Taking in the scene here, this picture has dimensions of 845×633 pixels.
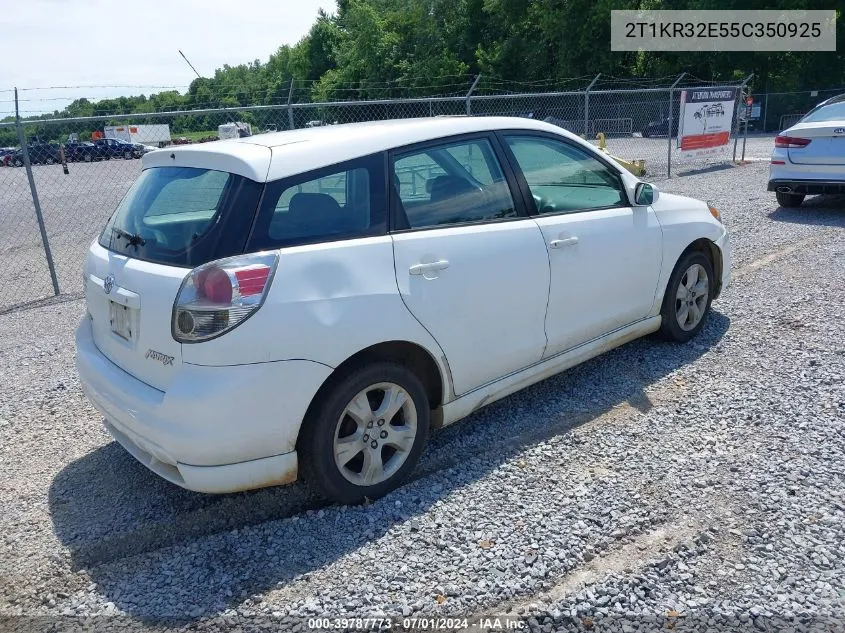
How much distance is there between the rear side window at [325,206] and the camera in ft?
9.91

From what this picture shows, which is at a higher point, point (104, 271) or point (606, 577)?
point (104, 271)

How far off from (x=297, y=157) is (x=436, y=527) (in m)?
1.81

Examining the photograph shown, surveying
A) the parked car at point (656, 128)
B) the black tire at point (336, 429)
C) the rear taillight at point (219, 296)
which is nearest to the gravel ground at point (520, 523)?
the black tire at point (336, 429)

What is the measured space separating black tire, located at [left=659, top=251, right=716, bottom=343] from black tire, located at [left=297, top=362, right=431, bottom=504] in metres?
2.34

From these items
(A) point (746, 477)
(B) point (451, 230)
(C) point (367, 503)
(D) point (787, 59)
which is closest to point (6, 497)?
(C) point (367, 503)

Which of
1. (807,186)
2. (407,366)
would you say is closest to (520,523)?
(407,366)

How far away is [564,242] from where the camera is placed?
396 cm

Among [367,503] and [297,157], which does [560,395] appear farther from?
[297,157]

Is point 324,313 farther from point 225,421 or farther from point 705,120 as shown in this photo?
point 705,120

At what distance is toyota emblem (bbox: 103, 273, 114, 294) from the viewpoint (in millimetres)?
3281

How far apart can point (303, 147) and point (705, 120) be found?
1419 cm

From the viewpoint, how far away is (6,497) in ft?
11.8

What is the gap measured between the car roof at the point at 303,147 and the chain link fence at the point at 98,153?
4560 mm

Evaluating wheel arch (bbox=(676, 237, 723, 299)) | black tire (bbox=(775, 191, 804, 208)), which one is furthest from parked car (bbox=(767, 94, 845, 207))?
wheel arch (bbox=(676, 237, 723, 299))
